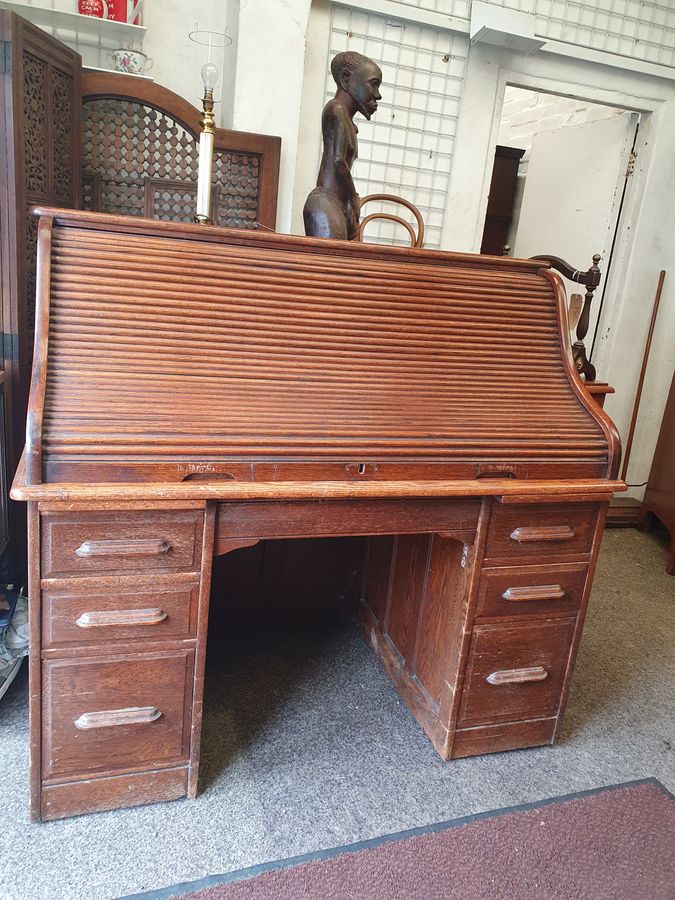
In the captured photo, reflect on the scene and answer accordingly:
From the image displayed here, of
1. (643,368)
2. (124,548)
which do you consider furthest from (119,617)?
(643,368)

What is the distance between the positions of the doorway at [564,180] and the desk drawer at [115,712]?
3.28m

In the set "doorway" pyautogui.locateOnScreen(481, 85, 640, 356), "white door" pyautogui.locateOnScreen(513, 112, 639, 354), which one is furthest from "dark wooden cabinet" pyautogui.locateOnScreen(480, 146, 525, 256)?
"white door" pyautogui.locateOnScreen(513, 112, 639, 354)

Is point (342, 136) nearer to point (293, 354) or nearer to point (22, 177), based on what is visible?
point (293, 354)

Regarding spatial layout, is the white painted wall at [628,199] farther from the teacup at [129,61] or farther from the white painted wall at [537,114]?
the teacup at [129,61]

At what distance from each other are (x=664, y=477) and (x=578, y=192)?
69.1 inches

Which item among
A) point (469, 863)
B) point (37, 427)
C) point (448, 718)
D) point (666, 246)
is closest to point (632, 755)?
point (448, 718)

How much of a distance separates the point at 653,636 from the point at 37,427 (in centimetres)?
253

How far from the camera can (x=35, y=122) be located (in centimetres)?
213

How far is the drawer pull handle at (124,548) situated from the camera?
57.1 inches

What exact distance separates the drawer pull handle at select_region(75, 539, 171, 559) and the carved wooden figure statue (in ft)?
3.21

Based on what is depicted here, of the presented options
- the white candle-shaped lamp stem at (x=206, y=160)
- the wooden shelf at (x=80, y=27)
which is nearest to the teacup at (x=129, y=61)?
the wooden shelf at (x=80, y=27)

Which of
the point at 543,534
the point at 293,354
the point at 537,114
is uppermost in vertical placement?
the point at 537,114

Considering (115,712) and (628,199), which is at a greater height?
(628,199)

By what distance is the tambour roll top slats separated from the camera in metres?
1.45
